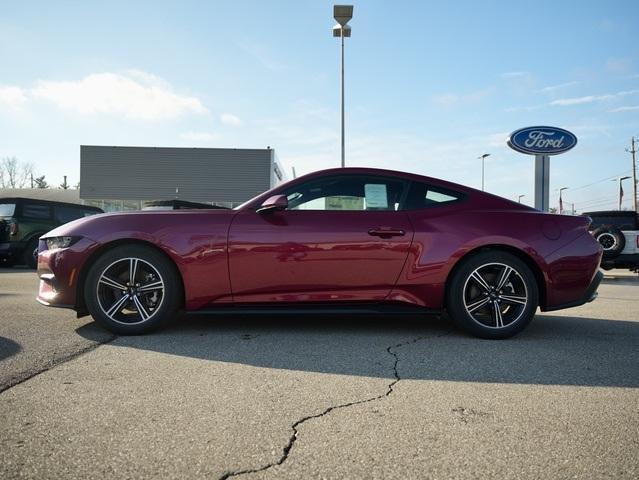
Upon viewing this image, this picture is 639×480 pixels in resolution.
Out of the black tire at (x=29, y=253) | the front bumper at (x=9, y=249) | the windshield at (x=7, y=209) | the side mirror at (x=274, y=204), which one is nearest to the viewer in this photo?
the side mirror at (x=274, y=204)

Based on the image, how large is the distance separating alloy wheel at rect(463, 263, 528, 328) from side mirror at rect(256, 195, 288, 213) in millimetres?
1662

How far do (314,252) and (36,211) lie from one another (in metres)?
10.8

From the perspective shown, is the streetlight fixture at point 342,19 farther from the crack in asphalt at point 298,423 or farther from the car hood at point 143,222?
the crack in asphalt at point 298,423

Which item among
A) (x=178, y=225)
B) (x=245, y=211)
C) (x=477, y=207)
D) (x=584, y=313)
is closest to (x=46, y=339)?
(x=178, y=225)

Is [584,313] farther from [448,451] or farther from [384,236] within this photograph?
[448,451]

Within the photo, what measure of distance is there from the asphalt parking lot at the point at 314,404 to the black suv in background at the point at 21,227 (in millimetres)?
8632

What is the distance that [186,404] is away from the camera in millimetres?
2486

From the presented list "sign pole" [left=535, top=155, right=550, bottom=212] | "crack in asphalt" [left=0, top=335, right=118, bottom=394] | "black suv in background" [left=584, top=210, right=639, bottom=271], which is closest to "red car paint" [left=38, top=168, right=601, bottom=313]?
"crack in asphalt" [left=0, top=335, right=118, bottom=394]

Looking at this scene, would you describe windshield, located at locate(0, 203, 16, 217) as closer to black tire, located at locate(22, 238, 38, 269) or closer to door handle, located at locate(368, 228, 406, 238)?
black tire, located at locate(22, 238, 38, 269)

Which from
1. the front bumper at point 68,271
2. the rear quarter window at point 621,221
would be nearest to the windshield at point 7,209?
the front bumper at point 68,271

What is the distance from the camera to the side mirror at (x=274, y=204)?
3.95 meters

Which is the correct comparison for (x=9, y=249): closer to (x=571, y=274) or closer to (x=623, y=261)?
(x=571, y=274)

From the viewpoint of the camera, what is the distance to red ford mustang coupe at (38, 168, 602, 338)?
13.0 feet

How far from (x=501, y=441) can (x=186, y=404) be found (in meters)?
1.53
